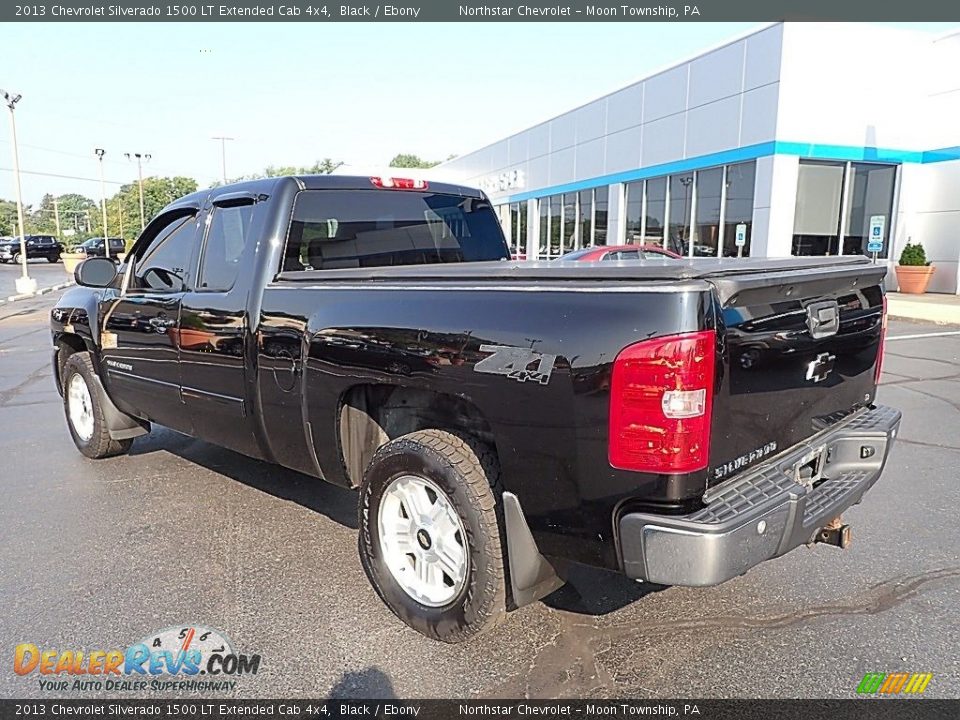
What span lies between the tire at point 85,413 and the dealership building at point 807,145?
15.6 meters

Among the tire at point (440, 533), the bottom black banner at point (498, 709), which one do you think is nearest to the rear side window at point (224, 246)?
the tire at point (440, 533)

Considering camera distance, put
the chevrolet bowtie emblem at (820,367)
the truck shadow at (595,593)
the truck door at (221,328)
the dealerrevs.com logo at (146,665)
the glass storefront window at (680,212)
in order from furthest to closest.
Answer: the glass storefront window at (680,212), the truck door at (221,328), the truck shadow at (595,593), the chevrolet bowtie emblem at (820,367), the dealerrevs.com logo at (146,665)

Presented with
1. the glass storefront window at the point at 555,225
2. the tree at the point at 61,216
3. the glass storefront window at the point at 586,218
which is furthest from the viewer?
the tree at the point at 61,216

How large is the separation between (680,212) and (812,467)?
18.5 meters

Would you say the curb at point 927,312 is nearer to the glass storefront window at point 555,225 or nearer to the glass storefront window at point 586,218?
the glass storefront window at point 586,218

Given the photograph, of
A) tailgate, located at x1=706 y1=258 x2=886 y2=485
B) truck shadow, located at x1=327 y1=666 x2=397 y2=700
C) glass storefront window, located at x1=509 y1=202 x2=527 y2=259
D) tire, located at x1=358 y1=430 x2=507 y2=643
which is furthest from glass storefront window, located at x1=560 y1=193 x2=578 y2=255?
truck shadow, located at x1=327 y1=666 x2=397 y2=700

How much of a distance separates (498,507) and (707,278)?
115 centimetres

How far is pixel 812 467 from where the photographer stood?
2.90m

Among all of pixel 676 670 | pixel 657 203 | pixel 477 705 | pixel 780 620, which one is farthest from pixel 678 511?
pixel 657 203

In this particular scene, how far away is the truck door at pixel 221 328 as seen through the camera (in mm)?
3777

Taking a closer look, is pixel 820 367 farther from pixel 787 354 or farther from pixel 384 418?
pixel 384 418

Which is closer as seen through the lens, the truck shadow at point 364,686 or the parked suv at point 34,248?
the truck shadow at point 364,686

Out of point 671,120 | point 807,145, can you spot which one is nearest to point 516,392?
point 807,145

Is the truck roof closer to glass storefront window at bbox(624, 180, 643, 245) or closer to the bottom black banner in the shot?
the bottom black banner
